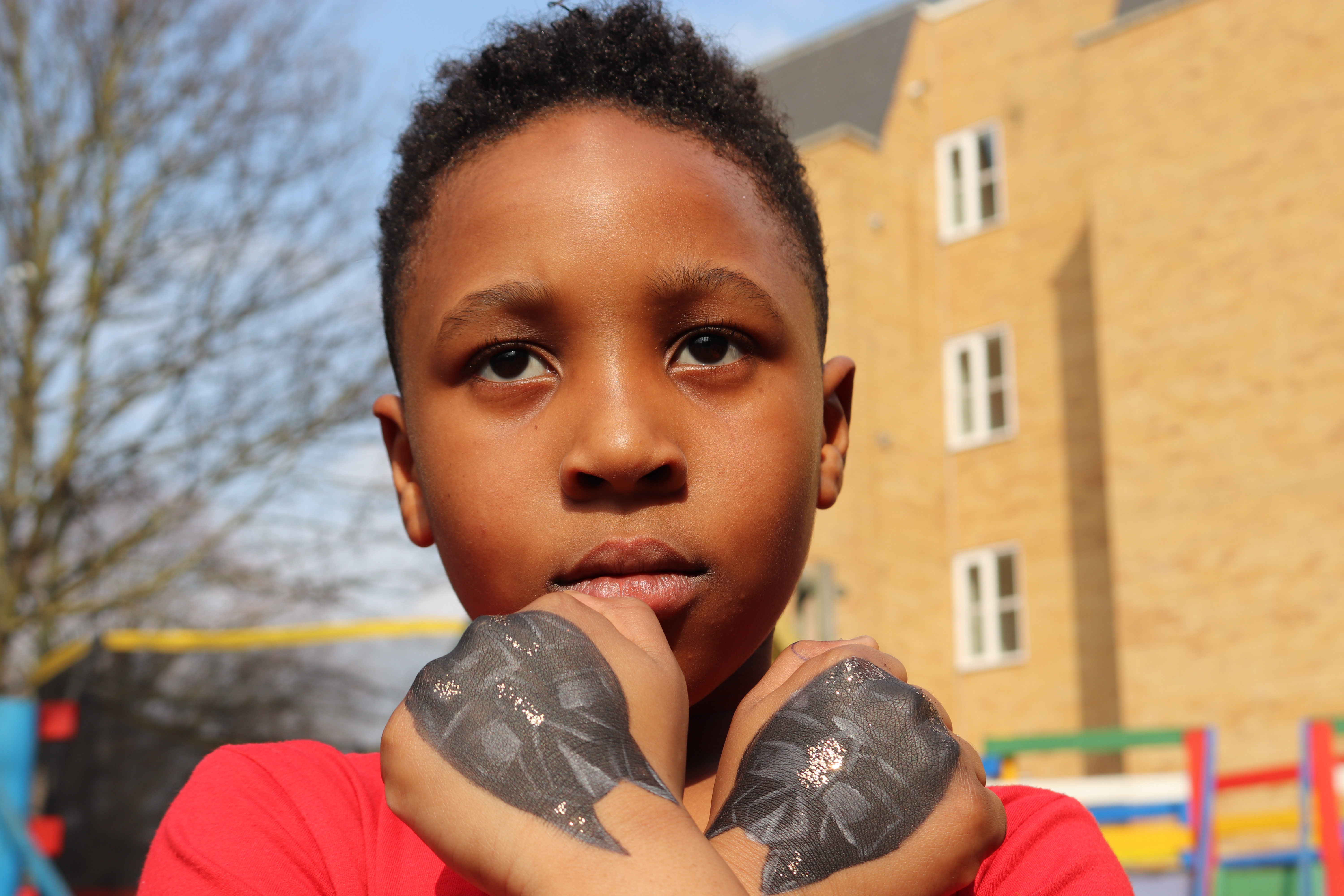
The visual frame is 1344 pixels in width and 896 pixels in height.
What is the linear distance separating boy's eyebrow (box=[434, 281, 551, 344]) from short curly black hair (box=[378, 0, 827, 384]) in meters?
0.20

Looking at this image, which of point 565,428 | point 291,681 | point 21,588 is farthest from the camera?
point 21,588

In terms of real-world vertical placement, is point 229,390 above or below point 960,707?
above

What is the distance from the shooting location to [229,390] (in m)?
11.1

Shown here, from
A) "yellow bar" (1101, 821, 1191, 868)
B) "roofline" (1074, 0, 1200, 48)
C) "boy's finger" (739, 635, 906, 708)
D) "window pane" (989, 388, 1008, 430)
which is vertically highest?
"roofline" (1074, 0, 1200, 48)

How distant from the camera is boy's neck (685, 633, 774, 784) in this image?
1.41 meters

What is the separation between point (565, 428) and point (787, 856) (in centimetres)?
43

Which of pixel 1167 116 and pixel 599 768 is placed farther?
pixel 1167 116

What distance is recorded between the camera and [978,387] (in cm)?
1820

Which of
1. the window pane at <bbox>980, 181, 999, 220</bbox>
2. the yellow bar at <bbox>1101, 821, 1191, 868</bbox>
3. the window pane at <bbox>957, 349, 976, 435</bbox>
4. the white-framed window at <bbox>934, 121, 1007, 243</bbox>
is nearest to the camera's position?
the yellow bar at <bbox>1101, 821, 1191, 868</bbox>

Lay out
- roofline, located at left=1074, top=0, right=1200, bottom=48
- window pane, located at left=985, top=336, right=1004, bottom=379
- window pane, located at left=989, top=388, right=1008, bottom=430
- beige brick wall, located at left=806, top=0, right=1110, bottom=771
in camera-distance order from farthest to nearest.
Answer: window pane, located at left=985, top=336, right=1004, bottom=379
window pane, located at left=989, top=388, right=1008, bottom=430
beige brick wall, located at left=806, top=0, right=1110, bottom=771
roofline, located at left=1074, top=0, right=1200, bottom=48

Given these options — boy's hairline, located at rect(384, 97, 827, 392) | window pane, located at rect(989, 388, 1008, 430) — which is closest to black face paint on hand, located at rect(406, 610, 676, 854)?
boy's hairline, located at rect(384, 97, 827, 392)

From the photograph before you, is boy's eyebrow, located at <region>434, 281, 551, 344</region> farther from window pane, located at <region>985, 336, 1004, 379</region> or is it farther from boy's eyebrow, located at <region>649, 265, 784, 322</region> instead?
window pane, located at <region>985, 336, 1004, 379</region>

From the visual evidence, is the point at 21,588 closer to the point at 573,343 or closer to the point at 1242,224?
the point at 573,343

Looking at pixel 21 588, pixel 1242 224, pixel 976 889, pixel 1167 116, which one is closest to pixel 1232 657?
pixel 1242 224
